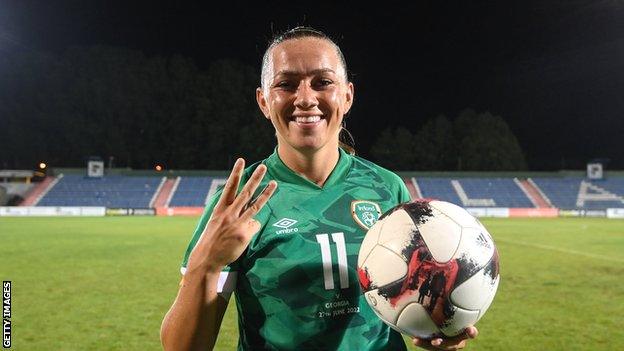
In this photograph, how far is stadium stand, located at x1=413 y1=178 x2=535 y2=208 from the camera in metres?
45.2

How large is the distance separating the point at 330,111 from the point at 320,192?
15.1 inches

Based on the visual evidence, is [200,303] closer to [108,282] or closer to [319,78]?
[319,78]

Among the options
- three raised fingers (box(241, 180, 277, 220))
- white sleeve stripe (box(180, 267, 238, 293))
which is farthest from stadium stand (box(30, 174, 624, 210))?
three raised fingers (box(241, 180, 277, 220))

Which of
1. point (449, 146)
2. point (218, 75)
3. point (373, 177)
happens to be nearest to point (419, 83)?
point (449, 146)

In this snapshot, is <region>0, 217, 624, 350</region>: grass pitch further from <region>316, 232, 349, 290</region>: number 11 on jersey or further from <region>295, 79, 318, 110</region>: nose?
<region>295, 79, 318, 110</region>: nose

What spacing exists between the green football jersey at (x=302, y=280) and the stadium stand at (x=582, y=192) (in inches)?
1747

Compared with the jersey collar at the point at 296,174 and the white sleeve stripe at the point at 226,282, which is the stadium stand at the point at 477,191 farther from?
the white sleeve stripe at the point at 226,282

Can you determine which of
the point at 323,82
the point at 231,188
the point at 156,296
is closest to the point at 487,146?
the point at 156,296

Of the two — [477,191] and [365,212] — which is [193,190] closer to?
[477,191]

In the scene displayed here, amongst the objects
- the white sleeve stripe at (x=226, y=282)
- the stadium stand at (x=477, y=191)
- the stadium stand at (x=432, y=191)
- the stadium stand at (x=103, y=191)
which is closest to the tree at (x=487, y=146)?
the stadium stand at (x=432, y=191)

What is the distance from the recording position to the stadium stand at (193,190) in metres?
44.6

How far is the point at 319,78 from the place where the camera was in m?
2.40

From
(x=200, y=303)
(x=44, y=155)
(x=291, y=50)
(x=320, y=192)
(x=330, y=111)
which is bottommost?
(x=44, y=155)

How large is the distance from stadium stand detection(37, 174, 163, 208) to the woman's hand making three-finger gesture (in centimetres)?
4288
